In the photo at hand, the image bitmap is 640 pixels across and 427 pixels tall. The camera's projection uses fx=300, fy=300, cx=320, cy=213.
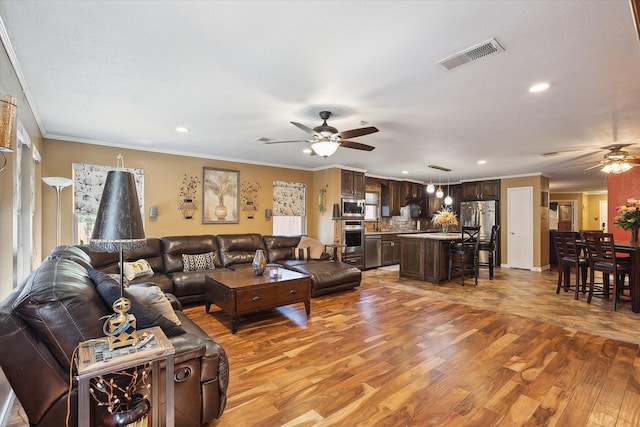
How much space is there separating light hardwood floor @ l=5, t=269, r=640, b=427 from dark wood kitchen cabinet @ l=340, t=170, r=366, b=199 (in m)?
3.13

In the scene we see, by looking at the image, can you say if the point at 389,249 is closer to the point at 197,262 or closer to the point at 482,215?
the point at 482,215

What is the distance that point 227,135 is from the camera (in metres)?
4.45

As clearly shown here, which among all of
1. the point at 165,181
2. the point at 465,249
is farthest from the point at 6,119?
the point at 465,249

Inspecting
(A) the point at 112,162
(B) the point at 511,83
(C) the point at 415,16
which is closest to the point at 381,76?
(C) the point at 415,16

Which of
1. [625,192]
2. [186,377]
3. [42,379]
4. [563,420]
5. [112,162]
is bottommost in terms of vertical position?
[563,420]

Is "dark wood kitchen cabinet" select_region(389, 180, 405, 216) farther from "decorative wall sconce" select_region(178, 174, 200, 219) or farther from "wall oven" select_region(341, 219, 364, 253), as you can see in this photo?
"decorative wall sconce" select_region(178, 174, 200, 219)

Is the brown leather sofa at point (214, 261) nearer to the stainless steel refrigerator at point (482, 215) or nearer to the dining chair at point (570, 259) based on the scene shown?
the dining chair at point (570, 259)

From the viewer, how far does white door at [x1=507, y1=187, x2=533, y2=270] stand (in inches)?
300

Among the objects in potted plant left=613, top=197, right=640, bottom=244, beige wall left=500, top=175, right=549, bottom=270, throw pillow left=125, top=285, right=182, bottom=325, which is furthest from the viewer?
beige wall left=500, top=175, right=549, bottom=270

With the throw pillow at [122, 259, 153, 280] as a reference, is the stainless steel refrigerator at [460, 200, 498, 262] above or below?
above

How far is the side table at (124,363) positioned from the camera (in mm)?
1270

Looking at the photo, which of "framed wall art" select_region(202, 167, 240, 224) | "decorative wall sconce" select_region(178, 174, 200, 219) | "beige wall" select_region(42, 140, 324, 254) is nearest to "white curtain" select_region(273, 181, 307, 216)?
"beige wall" select_region(42, 140, 324, 254)

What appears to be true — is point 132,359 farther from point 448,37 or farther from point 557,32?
point 557,32

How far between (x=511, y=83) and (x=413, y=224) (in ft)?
24.5
